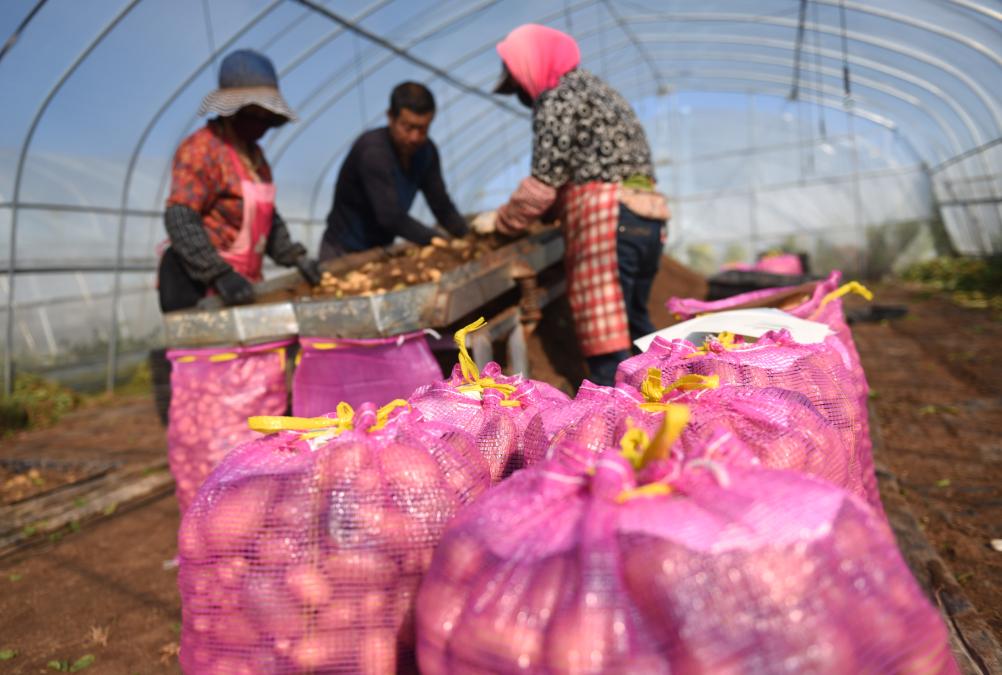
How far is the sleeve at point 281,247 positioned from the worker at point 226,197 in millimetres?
69

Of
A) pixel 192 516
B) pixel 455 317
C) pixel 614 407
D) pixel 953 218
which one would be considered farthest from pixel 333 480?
pixel 953 218

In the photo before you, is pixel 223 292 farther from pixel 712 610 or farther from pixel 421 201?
pixel 421 201

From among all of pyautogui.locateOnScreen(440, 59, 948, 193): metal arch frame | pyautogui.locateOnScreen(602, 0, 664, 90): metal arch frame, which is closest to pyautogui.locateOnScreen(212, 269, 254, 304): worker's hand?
pyautogui.locateOnScreen(602, 0, 664, 90): metal arch frame

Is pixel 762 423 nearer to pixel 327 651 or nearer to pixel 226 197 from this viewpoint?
pixel 327 651

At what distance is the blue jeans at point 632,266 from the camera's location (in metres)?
3.29

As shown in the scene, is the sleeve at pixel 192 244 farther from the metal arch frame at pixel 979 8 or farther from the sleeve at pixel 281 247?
the metal arch frame at pixel 979 8

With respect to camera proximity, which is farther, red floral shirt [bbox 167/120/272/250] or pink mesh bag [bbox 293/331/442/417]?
red floral shirt [bbox 167/120/272/250]

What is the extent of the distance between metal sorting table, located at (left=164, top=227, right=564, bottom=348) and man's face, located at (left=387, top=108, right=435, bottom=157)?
1.40m

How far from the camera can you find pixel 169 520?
385 cm

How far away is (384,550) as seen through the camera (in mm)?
1093

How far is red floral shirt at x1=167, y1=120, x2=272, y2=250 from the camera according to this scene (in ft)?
10.6

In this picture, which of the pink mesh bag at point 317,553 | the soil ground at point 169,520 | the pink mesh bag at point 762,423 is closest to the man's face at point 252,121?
the soil ground at point 169,520

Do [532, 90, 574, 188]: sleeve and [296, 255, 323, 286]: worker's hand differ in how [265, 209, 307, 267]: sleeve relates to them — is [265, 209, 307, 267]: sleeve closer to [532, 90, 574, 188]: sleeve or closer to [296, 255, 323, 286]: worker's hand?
[296, 255, 323, 286]: worker's hand

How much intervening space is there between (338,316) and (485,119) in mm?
13315
